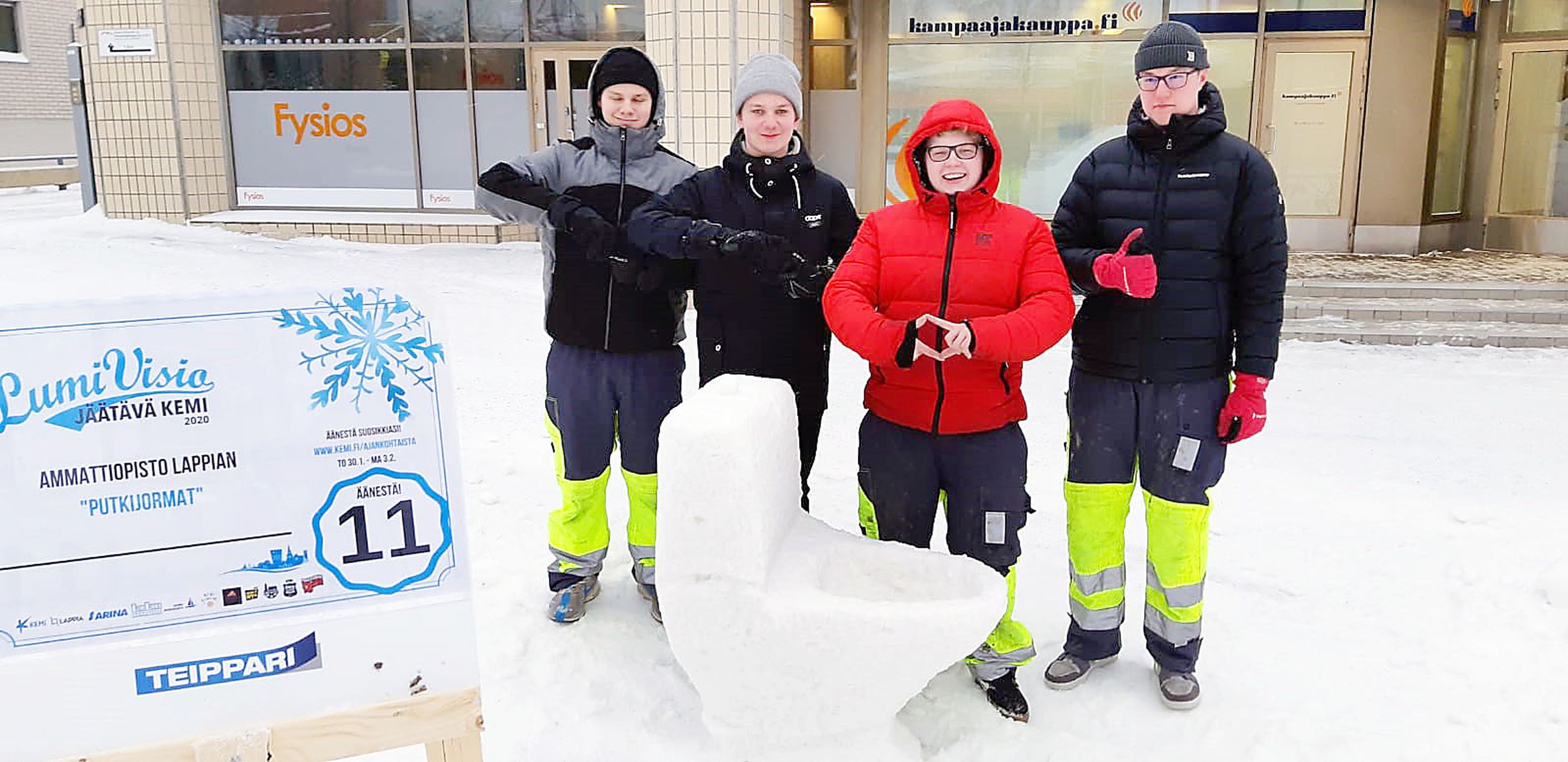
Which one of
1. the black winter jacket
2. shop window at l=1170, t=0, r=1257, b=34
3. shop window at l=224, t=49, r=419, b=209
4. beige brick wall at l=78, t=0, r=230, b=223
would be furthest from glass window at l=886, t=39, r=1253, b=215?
the black winter jacket

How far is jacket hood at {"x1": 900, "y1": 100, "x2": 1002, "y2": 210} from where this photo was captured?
115 inches

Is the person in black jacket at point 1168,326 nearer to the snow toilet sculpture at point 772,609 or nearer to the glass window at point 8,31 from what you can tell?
the snow toilet sculpture at point 772,609

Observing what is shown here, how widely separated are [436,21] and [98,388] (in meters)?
10.8

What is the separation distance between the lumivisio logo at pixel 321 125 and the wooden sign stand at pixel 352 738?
11101mm

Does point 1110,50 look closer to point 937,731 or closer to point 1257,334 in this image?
point 1257,334

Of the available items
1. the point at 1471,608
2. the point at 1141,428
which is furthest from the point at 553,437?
the point at 1471,608

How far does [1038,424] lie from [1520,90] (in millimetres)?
7860

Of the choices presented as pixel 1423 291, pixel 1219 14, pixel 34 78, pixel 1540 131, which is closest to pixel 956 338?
pixel 1423 291

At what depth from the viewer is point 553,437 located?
3.70 metres

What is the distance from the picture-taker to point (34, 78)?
24.1m

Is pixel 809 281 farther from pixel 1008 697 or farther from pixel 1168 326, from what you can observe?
pixel 1008 697

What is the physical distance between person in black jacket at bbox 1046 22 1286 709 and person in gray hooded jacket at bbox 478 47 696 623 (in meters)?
1.28

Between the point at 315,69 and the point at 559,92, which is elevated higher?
the point at 315,69

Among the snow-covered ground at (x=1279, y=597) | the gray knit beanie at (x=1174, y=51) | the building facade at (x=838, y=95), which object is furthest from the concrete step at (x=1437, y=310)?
the gray knit beanie at (x=1174, y=51)
